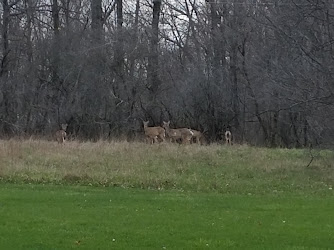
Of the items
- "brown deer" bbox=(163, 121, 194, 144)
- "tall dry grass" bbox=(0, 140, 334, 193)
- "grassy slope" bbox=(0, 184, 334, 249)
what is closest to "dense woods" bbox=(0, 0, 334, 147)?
"brown deer" bbox=(163, 121, 194, 144)

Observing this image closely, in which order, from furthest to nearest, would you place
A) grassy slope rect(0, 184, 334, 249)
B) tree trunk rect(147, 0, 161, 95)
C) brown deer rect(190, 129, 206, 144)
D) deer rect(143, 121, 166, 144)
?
tree trunk rect(147, 0, 161, 95) < brown deer rect(190, 129, 206, 144) < deer rect(143, 121, 166, 144) < grassy slope rect(0, 184, 334, 249)

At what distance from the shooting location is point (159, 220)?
42.4ft

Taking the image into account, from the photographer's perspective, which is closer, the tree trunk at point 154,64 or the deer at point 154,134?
the deer at point 154,134

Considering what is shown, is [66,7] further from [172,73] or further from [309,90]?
[309,90]

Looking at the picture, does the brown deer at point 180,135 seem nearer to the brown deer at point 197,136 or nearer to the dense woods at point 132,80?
the brown deer at point 197,136

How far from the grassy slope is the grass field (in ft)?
0.06

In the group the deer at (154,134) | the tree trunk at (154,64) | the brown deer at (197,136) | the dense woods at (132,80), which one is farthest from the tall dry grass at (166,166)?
the tree trunk at (154,64)

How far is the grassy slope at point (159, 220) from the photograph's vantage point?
34.9 ft

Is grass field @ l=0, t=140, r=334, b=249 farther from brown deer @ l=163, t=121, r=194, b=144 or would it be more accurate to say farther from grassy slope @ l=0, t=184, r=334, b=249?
brown deer @ l=163, t=121, r=194, b=144

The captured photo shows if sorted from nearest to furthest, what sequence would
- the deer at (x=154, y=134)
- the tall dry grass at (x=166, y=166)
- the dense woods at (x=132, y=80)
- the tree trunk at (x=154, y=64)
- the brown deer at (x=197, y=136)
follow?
the tall dry grass at (x=166, y=166) → the deer at (x=154, y=134) → the brown deer at (x=197, y=136) → the dense woods at (x=132, y=80) → the tree trunk at (x=154, y=64)

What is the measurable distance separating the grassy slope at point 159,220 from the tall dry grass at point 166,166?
184 centimetres

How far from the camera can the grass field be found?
11.0m

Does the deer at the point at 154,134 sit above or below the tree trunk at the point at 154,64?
below

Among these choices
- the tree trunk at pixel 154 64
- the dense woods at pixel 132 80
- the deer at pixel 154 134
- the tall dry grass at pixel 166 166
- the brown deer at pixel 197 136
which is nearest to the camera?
the tall dry grass at pixel 166 166
